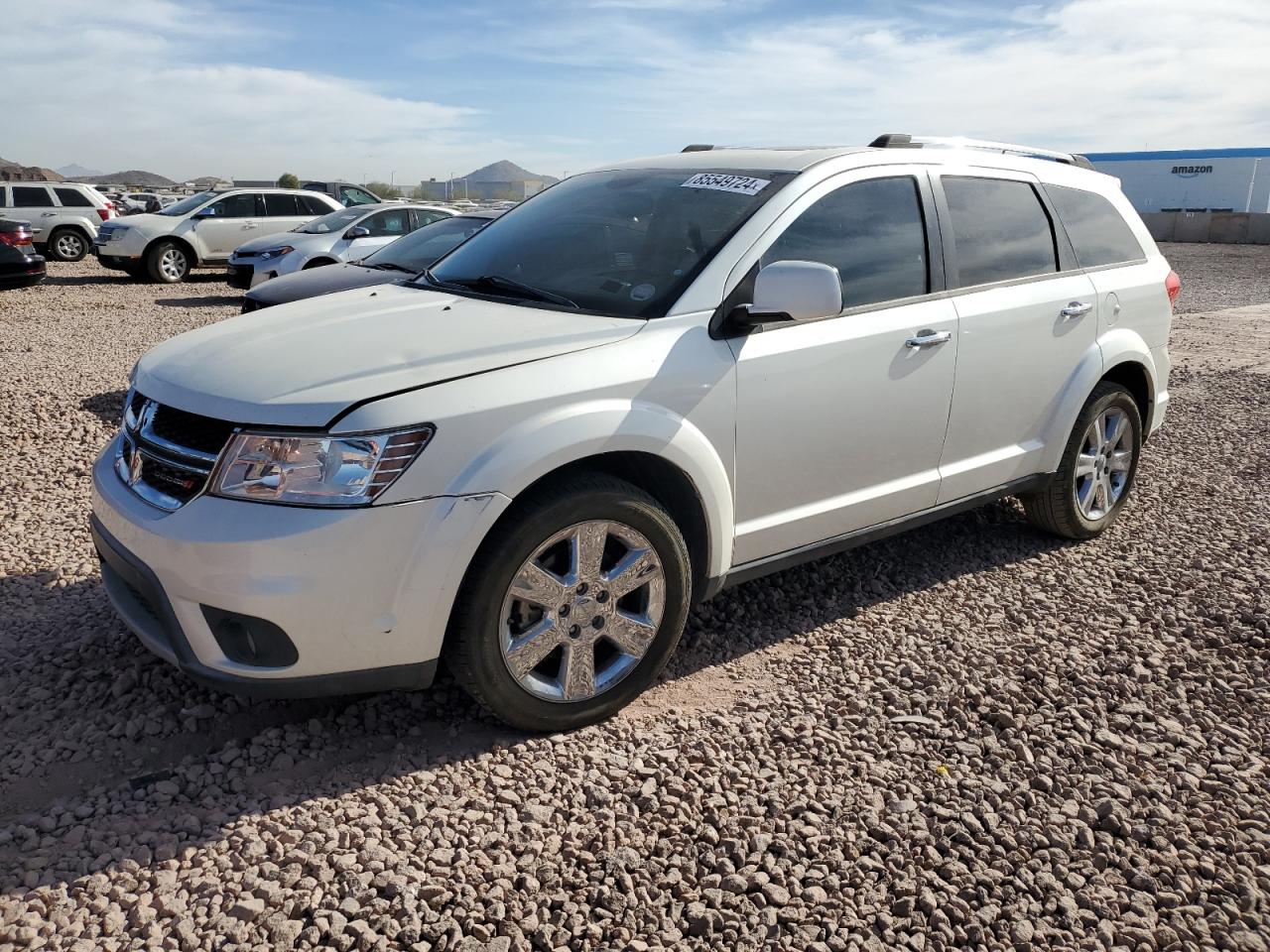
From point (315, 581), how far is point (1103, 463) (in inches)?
156

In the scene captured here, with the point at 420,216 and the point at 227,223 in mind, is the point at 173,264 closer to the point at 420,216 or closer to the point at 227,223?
the point at 227,223

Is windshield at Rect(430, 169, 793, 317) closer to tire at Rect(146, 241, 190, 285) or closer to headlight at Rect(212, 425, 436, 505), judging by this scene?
headlight at Rect(212, 425, 436, 505)

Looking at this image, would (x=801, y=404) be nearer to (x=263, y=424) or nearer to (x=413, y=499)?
(x=413, y=499)

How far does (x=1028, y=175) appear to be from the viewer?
4699mm

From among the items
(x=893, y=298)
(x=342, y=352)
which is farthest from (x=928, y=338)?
(x=342, y=352)

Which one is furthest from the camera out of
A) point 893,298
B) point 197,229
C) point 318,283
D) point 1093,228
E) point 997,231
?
point 197,229

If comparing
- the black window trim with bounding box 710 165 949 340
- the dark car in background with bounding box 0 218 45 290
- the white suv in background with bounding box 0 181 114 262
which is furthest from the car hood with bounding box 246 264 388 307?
the white suv in background with bounding box 0 181 114 262

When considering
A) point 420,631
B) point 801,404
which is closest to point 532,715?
point 420,631

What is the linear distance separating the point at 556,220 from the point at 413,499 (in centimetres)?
181

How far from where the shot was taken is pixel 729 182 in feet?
12.6

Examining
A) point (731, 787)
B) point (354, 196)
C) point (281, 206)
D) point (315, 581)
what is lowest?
point (731, 787)

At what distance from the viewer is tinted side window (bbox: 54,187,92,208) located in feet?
69.7

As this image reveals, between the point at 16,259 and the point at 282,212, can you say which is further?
the point at 282,212

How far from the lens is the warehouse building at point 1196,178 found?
169ft
